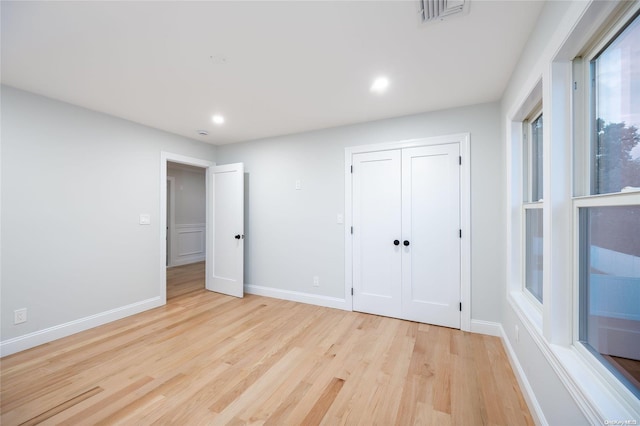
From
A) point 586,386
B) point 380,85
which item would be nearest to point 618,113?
point 586,386

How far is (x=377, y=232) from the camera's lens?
314 cm

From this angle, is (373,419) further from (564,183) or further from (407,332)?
(564,183)

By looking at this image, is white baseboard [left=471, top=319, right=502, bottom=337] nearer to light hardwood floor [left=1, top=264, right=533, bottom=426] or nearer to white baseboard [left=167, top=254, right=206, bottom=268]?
light hardwood floor [left=1, top=264, right=533, bottom=426]

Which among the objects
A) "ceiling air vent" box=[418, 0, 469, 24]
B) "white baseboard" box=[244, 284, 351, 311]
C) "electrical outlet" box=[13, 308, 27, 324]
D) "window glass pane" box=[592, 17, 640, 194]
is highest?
"ceiling air vent" box=[418, 0, 469, 24]

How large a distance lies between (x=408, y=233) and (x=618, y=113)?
2066 mm

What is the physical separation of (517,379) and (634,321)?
1289 mm

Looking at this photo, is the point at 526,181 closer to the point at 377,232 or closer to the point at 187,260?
the point at 377,232

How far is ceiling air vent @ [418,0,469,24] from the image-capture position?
1388 mm

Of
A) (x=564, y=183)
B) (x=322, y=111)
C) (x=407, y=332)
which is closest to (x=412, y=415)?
(x=407, y=332)

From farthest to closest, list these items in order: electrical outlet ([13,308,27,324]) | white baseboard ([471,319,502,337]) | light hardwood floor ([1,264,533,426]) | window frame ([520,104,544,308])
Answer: white baseboard ([471,319,502,337]) < electrical outlet ([13,308,27,324]) < window frame ([520,104,544,308]) < light hardwood floor ([1,264,533,426])

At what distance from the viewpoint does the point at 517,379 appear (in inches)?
73.1

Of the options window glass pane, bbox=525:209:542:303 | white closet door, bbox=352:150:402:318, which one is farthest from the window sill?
white closet door, bbox=352:150:402:318

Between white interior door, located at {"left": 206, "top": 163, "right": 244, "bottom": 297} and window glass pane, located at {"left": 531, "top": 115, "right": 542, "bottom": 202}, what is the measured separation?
11.3ft

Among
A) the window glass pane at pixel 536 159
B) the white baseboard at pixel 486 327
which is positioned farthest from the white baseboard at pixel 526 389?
the window glass pane at pixel 536 159
